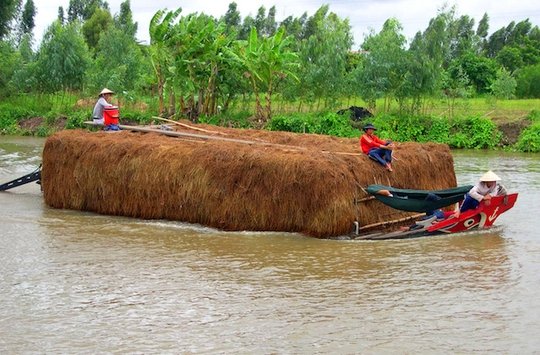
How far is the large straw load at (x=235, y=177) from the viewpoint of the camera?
10.0 meters

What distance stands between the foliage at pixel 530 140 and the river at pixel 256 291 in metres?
11.7

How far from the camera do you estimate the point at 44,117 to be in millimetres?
30156

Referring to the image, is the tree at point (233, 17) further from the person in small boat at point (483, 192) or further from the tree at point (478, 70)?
the person in small boat at point (483, 192)

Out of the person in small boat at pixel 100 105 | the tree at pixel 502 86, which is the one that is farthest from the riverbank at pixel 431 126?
the person in small boat at pixel 100 105

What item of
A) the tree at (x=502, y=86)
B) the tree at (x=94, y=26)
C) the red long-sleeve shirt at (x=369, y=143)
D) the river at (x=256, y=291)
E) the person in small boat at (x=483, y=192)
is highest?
the tree at (x=94, y=26)

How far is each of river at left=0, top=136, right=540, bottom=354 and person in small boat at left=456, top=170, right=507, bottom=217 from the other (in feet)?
1.69

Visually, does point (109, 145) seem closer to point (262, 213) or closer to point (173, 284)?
point (262, 213)

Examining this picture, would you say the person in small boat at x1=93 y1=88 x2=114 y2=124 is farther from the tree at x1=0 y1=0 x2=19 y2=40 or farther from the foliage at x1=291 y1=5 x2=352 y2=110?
the tree at x1=0 y1=0 x2=19 y2=40

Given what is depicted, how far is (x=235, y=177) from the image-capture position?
1060cm

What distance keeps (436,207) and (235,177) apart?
3.12 m

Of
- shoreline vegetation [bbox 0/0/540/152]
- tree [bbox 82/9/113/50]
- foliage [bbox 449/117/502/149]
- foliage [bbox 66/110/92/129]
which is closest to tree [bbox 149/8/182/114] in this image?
shoreline vegetation [bbox 0/0/540/152]

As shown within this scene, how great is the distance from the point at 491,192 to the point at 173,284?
5.16m

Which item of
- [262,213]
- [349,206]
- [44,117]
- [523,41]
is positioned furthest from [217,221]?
[523,41]

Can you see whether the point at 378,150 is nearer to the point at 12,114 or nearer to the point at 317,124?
the point at 317,124
